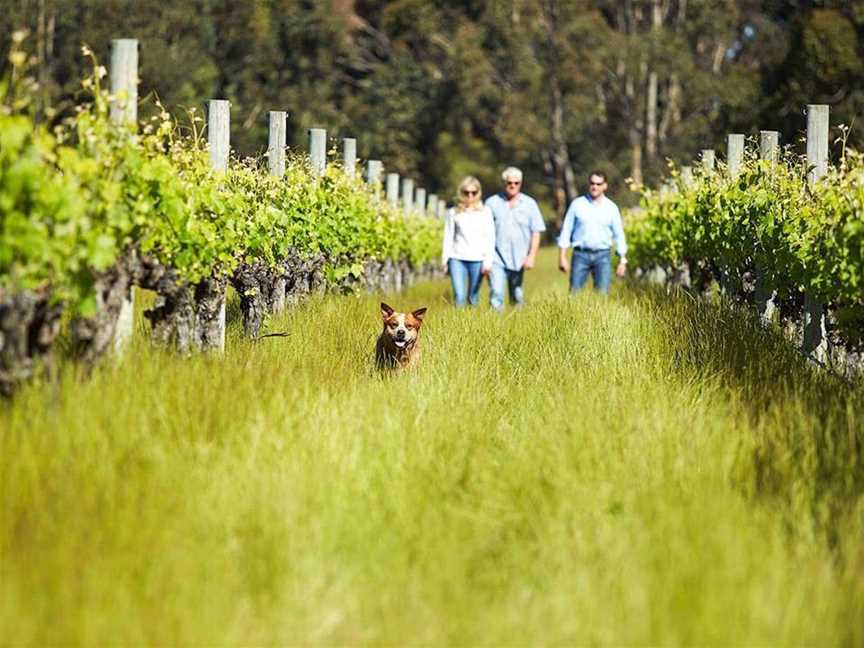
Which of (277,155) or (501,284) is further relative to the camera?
(501,284)

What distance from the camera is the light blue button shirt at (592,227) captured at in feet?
49.8

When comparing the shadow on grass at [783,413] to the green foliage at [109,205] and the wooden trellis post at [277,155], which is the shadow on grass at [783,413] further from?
the wooden trellis post at [277,155]

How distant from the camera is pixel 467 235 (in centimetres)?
1396

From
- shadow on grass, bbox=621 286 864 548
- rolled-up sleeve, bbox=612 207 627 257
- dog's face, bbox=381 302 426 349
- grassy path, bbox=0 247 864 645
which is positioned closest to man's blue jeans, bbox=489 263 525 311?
rolled-up sleeve, bbox=612 207 627 257

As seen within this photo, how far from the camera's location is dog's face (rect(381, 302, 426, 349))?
8891mm

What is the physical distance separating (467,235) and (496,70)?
40166mm

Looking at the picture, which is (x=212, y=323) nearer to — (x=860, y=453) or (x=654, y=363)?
(x=654, y=363)

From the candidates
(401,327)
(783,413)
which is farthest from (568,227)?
(783,413)

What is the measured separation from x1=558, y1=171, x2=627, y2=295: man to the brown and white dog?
6.01m

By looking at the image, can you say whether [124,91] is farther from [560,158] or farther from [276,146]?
[560,158]

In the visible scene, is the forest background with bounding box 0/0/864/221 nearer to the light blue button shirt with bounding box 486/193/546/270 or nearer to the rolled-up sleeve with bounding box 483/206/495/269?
the light blue button shirt with bounding box 486/193/546/270

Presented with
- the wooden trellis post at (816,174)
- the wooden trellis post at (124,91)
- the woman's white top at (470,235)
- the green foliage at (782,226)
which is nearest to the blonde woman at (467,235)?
the woman's white top at (470,235)

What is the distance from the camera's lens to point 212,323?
8.31 metres

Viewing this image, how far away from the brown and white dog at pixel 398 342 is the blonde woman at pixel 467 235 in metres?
4.71
